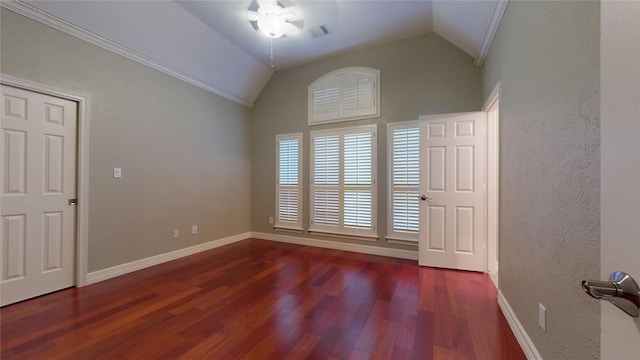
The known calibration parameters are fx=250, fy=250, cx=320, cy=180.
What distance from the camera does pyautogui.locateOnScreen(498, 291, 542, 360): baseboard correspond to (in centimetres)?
159

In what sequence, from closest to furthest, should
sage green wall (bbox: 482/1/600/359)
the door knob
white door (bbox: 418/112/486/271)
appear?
the door knob < sage green wall (bbox: 482/1/600/359) < white door (bbox: 418/112/486/271)

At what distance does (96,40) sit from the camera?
2818mm

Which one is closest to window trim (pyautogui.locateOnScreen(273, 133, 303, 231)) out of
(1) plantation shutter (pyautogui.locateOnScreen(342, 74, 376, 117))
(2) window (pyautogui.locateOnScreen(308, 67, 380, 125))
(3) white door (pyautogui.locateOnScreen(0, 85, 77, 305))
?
(2) window (pyautogui.locateOnScreen(308, 67, 380, 125))

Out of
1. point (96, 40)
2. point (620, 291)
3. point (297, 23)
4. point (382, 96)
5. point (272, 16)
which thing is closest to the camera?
point (620, 291)

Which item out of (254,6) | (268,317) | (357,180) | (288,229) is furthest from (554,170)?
(288,229)

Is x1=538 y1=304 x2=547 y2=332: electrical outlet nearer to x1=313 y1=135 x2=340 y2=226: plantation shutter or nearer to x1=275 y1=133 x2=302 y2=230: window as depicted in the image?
x1=313 y1=135 x2=340 y2=226: plantation shutter

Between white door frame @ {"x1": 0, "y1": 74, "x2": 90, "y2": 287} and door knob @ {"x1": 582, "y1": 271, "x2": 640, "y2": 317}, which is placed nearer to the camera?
door knob @ {"x1": 582, "y1": 271, "x2": 640, "y2": 317}

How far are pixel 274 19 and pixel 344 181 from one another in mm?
2461

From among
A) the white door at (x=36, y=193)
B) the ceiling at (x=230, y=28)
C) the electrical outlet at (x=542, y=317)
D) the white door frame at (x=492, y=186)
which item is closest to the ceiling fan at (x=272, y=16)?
the ceiling at (x=230, y=28)

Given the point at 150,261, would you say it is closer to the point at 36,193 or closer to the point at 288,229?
the point at 36,193

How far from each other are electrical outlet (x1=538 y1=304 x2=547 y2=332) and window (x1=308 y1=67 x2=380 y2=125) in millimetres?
3046

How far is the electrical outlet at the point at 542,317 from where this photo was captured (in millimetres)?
1464

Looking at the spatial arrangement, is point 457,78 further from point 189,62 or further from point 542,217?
point 189,62

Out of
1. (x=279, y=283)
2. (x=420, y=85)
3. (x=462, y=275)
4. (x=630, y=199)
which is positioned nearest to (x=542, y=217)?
(x=630, y=199)
